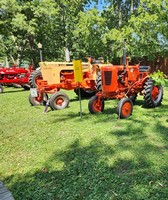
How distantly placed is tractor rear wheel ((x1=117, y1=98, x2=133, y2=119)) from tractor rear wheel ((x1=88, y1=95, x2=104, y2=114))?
88 cm

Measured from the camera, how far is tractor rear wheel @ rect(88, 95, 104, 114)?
6.37m

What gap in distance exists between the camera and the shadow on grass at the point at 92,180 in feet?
8.79

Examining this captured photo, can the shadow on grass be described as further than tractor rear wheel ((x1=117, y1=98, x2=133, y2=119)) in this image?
No

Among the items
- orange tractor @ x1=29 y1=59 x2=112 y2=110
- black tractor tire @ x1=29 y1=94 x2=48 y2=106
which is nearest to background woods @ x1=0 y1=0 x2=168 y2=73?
orange tractor @ x1=29 y1=59 x2=112 y2=110

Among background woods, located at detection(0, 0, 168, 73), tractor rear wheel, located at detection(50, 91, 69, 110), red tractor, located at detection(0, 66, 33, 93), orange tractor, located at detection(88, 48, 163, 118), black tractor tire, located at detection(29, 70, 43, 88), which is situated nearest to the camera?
orange tractor, located at detection(88, 48, 163, 118)

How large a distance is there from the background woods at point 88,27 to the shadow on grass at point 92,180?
14340mm

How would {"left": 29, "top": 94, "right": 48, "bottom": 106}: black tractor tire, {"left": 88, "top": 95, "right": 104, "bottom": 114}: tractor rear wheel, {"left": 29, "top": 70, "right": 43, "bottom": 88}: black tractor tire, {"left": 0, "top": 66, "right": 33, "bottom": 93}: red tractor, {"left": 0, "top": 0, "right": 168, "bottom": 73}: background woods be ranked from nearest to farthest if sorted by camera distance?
{"left": 88, "top": 95, "right": 104, "bottom": 114}: tractor rear wheel < {"left": 29, "top": 94, "right": 48, "bottom": 106}: black tractor tire < {"left": 29, "top": 70, "right": 43, "bottom": 88}: black tractor tire < {"left": 0, "top": 66, "right": 33, "bottom": 93}: red tractor < {"left": 0, "top": 0, "right": 168, "bottom": 73}: background woods

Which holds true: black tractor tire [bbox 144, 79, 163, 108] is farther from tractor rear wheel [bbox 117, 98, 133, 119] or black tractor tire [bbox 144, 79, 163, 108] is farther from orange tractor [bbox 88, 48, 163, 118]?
tractor rear wheel [bbox 117, 98, 133, 119]

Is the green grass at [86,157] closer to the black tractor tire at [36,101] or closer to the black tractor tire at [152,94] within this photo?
the black tractor tire at [152,94]

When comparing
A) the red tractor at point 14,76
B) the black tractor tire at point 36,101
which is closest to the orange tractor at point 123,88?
the black tractor tire at point 36,101

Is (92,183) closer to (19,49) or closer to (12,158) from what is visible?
(12,158)

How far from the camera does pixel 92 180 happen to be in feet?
9.75

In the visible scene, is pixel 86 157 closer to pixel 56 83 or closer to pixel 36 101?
pixel 56 83

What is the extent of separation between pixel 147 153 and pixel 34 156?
178 cm
